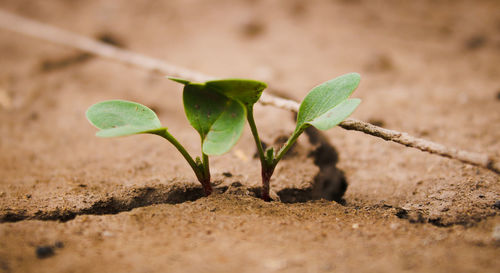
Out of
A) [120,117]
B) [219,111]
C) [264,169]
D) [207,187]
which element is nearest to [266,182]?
[264,169]

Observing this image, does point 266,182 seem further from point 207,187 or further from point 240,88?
point 240,88

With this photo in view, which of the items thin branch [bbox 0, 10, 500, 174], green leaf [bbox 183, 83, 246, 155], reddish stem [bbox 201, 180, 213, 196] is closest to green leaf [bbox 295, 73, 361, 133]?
thin branch [bbox 0, 10, 500, 174]

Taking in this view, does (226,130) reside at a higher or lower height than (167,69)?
lower

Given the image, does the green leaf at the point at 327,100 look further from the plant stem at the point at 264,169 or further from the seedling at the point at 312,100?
the plant stem at the point at 264,169

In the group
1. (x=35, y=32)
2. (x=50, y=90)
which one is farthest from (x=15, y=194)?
(x=35, y=32)

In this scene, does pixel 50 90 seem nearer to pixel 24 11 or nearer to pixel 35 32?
pixel 35 32

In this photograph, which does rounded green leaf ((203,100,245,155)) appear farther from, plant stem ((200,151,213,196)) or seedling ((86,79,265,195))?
plant stem ((200,151,213,196))

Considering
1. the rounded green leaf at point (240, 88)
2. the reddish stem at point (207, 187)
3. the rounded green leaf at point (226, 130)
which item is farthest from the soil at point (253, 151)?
the rounded green leaf at point (240, 88)
